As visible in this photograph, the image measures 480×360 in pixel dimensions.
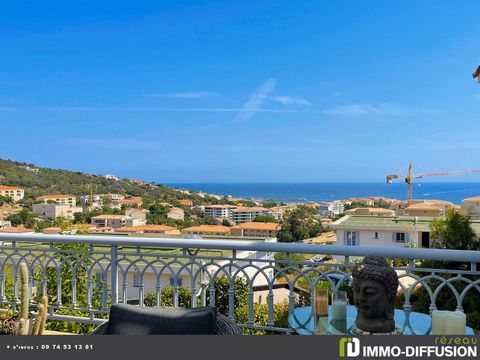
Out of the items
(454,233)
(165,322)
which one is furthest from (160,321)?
(454,233)

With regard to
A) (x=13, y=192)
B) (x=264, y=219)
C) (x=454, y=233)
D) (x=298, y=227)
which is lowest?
(x=298, y=227)

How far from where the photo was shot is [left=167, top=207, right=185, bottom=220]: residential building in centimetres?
2398

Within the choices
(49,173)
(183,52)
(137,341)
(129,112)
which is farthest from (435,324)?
(129,112)

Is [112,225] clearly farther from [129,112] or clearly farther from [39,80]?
[129,112]

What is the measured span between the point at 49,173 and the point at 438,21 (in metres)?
20.7

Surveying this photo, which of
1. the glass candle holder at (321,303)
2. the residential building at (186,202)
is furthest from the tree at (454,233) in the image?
the residential building at (186,202)

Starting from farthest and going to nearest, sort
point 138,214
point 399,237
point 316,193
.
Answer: point 316,193, point 399,237, point 138,214

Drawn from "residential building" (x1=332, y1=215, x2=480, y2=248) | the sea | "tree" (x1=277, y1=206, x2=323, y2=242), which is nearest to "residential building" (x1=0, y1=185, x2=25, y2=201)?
"tree" (x1=277, y1=206, x2=323, y2=242)

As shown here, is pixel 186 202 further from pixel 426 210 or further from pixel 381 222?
pixel 426 210

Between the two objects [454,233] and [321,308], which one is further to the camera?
[454,233]

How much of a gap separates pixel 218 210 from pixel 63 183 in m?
11.4

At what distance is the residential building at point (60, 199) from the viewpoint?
65.5 feet

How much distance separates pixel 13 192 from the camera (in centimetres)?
2055

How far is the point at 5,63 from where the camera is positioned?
108ft
